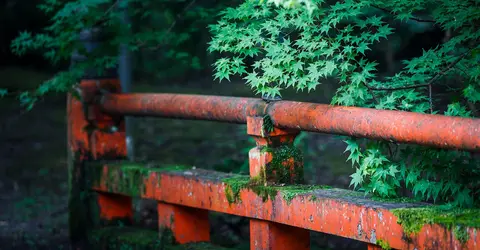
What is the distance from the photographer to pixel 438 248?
3.38 m

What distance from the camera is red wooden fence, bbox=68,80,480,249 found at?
3.48 m

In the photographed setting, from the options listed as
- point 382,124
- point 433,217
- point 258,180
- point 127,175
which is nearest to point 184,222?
point 127,175

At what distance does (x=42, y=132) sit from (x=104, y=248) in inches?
279

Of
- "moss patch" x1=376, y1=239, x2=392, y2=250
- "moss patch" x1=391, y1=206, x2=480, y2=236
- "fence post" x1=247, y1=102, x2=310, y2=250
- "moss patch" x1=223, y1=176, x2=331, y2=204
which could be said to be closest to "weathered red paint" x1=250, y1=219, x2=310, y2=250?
"fence post" x1=247, y1=102, x2=310, y2=250

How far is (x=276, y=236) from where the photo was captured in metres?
4.30

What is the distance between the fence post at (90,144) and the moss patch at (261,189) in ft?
4.99

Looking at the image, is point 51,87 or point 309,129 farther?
point 51,87

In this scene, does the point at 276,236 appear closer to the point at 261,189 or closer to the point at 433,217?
the point at 261,189

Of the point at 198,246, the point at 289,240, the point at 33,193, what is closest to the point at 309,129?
the point at 289,240

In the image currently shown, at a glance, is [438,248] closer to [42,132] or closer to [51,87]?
[51,87]

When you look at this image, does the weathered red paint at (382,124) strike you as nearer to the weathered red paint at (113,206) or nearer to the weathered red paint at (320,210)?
the weathered red paint at (320,210)

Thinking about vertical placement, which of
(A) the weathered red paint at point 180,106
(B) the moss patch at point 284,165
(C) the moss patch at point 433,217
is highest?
(A) the weathered red paint at point 180,106

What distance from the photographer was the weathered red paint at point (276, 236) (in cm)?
429

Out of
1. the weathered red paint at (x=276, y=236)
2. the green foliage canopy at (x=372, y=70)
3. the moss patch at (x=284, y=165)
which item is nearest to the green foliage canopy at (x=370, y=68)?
the green foliage canopy at (x=372, y=70)
